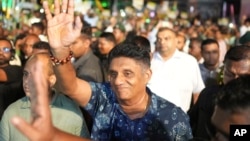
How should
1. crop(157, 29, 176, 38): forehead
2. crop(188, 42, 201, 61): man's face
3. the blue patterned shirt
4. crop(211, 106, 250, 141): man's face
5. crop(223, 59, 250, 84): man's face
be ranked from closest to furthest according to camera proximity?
1. crop(211, 106, 250, 141): man's face
2. the blue patterned shirt
3. crop(223, 59, 250, 84): man's face
4. crop(157, 29, 176, 38): forehead
5. crop(188, 42, 201, 61): man's face

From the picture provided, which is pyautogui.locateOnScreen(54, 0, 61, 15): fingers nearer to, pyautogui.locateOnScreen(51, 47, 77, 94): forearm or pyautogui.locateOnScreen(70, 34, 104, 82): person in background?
pyautogui.locateOnScreen(51, 47, 77, 94): forearm

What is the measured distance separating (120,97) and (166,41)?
3.49 m

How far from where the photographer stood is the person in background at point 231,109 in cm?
169

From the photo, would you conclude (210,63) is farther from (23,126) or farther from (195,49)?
(23,126)

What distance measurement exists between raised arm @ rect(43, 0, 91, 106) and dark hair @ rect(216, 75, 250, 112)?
126 cm

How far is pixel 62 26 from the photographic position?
2893 millimetres

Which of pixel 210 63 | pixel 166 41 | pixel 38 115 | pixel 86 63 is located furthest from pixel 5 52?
pixel 38 115

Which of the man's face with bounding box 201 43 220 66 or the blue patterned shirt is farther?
the man's face with bounding box 201 43 220 66

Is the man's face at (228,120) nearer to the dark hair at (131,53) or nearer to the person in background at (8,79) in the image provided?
the dark hair at (131,53)

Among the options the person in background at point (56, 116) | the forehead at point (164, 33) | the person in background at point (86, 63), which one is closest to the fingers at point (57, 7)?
the person in background at point (56, 116)

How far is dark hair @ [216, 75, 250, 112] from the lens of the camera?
5.57ft

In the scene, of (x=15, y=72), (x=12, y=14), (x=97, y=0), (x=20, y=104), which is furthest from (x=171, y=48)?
(x=97, y=0)

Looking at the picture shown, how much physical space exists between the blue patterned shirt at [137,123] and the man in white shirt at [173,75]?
2.64 meters

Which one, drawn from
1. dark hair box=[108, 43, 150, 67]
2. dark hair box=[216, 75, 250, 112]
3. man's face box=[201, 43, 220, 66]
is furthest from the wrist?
man's face box=[201, 43, 220, 66]
